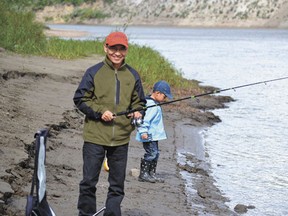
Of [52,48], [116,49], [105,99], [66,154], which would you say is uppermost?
[52,48]

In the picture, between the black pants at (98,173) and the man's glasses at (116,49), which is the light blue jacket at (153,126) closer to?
the black pants at (98,173)

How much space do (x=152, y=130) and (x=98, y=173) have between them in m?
2.49

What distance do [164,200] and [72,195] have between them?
1066 mm

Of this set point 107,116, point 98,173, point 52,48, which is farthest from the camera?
point 52,48

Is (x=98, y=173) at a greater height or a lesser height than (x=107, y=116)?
lesser

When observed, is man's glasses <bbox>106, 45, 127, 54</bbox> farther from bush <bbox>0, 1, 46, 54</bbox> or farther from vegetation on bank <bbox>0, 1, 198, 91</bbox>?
bush <bbox>0, 1, 46, 54</bbox>

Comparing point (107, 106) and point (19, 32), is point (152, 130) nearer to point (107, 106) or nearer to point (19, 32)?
point (107, 106)

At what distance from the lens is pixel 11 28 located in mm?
22734

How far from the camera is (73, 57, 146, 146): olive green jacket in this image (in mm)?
6504

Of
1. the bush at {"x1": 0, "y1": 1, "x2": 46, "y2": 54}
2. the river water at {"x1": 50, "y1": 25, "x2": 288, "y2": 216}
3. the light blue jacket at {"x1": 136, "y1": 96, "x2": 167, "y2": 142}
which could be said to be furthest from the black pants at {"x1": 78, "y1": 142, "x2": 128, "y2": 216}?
the bush at {"x1": 0, "y1": 1, "x2": 46, "y2": 54}

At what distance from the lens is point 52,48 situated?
23.5m

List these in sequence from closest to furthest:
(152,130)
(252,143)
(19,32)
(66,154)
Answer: (152,130) < (66,154) < (252,143) < (19,32)

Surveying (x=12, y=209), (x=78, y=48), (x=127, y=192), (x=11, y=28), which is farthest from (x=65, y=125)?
(x=78, y=48)

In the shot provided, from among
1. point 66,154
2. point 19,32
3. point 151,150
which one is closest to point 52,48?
point 19,32
